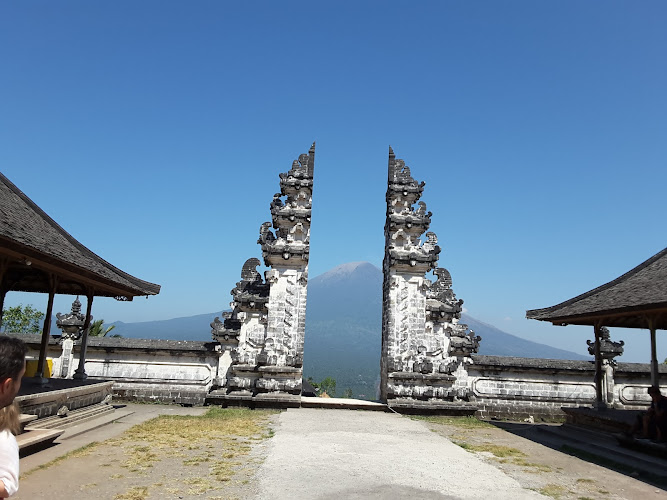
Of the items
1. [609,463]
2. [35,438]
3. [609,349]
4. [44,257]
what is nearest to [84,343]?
[44,257]

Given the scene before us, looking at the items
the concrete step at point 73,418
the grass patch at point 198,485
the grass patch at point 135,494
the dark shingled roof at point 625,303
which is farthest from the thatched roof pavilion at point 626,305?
the concrete step at point 73,418

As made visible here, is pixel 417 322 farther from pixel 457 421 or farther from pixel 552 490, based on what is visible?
pixel 552 490

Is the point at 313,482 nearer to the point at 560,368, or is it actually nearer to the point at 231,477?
the point at 231,477

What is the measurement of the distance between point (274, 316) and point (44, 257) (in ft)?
25.4

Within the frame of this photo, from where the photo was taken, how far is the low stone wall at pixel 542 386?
51.9 feet

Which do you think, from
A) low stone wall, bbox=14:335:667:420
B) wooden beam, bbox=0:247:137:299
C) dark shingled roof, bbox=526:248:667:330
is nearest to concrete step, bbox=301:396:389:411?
low stone wall, bbox=14:335:667:420

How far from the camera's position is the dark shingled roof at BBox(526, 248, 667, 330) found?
10.0 m

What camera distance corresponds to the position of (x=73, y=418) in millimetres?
10797

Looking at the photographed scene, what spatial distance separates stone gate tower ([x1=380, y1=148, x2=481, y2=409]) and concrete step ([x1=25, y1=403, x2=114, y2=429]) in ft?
27.6

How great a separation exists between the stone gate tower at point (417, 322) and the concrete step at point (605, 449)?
316 cm

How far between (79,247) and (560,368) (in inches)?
597

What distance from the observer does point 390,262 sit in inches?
648

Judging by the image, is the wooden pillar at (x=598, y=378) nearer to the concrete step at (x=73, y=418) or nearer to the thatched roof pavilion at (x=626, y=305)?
the thatched roof pavilion at (x=626, y=305)

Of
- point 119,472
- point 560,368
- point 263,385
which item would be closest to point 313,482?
point 119,472
